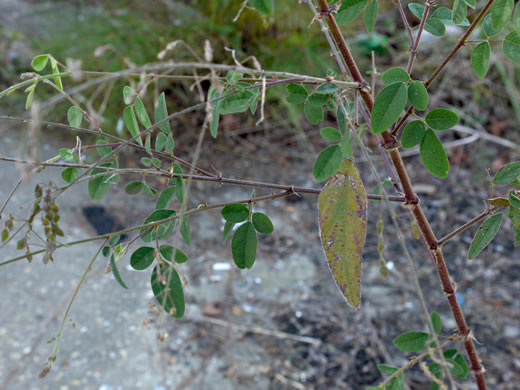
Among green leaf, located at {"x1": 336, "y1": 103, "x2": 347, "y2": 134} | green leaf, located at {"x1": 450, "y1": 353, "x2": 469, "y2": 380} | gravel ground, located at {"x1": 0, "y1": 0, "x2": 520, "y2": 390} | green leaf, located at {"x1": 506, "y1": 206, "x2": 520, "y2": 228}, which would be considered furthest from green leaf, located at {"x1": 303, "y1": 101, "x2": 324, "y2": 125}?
gravel ground, located at {"x1": 0, "y1": 0, "x2": 520, "y2": 390}

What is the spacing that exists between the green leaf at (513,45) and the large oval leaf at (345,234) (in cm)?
23

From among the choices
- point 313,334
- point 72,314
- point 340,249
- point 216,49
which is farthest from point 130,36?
point 340,249

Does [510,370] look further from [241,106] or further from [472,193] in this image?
[241,106]

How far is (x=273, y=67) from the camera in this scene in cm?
219

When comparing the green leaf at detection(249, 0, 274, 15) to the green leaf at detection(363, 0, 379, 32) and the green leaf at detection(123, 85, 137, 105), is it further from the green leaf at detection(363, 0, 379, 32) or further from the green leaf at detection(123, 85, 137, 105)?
the green leaf at detection(363, 0, 379, 32)

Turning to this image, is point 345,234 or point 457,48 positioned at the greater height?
point 457,48

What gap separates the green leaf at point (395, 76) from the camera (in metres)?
0.51

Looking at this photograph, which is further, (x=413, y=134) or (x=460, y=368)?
(x=460, y=368)

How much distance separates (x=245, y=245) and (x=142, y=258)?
0.39ft

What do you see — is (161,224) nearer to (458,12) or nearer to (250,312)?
(458,12)

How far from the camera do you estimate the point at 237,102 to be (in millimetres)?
521

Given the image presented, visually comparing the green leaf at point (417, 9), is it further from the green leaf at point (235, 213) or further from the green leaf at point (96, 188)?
the green leaf at point (96, 188)

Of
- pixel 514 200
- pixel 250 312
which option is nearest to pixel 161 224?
pixel 514 200

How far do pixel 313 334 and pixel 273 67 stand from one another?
1.20m
